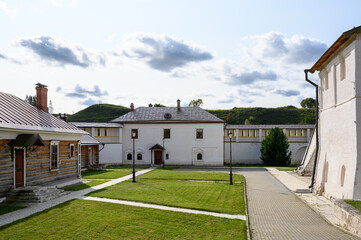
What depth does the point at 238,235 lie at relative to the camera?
925 centimetres

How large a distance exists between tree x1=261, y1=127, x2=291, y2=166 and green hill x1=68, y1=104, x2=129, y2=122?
2111 inches

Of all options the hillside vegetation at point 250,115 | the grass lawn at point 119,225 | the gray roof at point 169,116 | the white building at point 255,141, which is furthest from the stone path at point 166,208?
the hillside vegetation at point 250,115

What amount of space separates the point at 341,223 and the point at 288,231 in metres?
1.96

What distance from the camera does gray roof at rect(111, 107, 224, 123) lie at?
37.8 meters

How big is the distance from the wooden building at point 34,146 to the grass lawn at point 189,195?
3.45 meters

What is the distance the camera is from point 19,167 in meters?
15.3

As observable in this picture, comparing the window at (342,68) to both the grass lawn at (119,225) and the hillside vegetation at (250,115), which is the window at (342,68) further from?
the hillside vegetation at (250,115)

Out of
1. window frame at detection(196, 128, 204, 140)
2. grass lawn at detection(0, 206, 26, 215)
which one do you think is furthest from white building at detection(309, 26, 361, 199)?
window frame at detection(196, 128, 204, 140)

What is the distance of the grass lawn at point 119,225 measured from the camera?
29.9ft

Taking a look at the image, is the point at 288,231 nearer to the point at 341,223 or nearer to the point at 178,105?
the point at 341,223

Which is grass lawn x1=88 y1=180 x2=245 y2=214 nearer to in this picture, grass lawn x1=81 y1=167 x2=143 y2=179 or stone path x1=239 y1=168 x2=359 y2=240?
stone path x1=239 y1=168 x2=359 y2=240

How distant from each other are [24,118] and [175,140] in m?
22.9

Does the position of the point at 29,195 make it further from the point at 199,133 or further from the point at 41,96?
the point at 199,133

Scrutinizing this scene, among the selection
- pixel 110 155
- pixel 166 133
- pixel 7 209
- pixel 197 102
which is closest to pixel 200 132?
pixel 166 133
